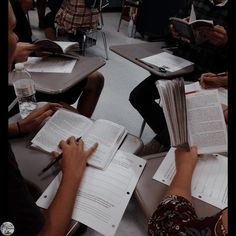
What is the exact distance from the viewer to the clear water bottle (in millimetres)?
1353

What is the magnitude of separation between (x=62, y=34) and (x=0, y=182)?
3648 millimetres

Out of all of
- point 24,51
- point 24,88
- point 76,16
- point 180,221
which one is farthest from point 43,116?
point 76,16

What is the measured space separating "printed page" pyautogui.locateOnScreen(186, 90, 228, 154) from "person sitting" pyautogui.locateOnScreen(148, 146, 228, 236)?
5 cm

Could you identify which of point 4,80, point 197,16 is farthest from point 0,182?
point 197,16

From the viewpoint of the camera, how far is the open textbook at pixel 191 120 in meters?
0.94

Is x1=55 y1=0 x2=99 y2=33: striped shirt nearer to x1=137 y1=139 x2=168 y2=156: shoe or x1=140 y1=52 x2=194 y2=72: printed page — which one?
x1=140 y1=52 x2=194 y2=72: printed page

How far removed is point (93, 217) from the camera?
2.66 ft

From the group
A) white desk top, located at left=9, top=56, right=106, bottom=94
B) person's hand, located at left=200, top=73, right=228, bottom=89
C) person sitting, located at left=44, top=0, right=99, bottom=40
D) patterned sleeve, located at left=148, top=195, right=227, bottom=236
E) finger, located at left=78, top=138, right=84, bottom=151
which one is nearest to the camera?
patterned sleeve, located at left=148, top=195, right=227, bottom=236

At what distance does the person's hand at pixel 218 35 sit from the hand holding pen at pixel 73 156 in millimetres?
981

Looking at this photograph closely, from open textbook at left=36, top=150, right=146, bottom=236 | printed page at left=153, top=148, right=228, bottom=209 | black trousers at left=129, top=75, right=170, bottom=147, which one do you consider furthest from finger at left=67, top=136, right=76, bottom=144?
black trousers at left=129, top=75, right=170, bottom=147

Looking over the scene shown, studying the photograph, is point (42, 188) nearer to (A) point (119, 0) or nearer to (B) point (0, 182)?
(B) point (0, 182)

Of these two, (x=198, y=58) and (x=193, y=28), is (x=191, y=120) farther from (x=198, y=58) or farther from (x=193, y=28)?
(x=198, y=58)

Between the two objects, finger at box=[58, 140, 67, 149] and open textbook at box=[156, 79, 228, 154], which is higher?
open textbook at box=[156, 79, 228, 154]

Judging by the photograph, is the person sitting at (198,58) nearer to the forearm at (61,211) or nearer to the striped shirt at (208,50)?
the striped shirt at (208,50)
